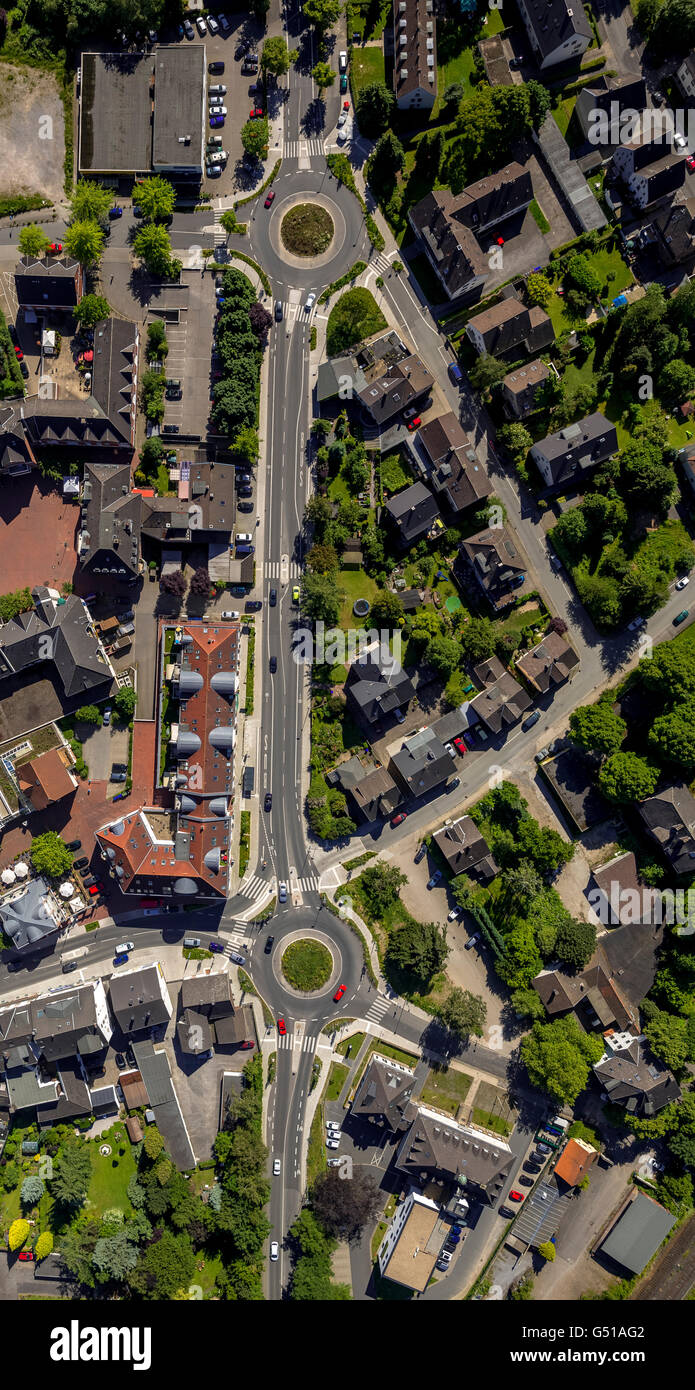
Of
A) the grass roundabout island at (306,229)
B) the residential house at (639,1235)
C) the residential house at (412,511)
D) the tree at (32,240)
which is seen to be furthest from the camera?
the grass roundabout island at (306,229)

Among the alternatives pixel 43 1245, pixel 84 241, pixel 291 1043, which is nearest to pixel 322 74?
pixel 84 241

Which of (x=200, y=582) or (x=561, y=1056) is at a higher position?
(x=200, y=582)

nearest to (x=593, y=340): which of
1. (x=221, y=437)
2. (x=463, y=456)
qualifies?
(x=463, y=456)

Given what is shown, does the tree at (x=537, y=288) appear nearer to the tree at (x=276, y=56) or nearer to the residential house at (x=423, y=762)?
the tree at (x=276, y=56)

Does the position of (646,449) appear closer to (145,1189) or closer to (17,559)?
(17,559)

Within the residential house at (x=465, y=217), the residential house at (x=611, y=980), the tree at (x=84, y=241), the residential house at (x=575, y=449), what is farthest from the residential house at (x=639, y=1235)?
the tree at (x=84, y=241)

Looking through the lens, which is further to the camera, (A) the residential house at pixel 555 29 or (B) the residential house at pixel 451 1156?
(B) the residential house at pixel 451 1156

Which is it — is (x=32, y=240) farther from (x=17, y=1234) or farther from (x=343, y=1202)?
(x=343, y=1202)
